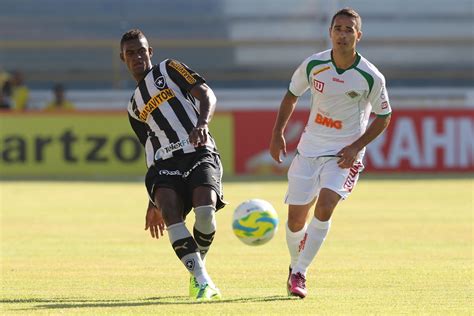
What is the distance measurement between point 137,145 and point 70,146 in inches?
54.7

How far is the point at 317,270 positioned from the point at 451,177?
13.8 metres

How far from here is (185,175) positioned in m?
8.34

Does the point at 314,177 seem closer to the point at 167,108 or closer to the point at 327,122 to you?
the point at 327,122

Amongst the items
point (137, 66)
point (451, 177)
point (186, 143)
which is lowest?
point (451, 177)

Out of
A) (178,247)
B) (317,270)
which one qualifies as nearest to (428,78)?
(317,270)

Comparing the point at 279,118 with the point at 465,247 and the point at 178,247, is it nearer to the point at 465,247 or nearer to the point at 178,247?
the point at 178,247

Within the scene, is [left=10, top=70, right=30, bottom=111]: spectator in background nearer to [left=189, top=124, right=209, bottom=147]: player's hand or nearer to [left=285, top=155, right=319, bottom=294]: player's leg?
[left=285, top=155, right=319, bottom=294]: player's leg

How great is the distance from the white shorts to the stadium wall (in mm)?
15085

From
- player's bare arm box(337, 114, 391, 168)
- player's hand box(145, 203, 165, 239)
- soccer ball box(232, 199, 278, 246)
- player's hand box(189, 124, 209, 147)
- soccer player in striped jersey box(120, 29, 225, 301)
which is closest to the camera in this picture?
player's hand box(189, 124, 209, 147)

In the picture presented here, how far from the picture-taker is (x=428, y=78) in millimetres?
31328

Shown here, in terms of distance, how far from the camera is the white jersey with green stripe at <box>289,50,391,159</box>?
838cm

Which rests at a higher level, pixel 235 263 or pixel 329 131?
pixel 329 131

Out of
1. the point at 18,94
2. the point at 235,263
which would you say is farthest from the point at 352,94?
the point at 18,94

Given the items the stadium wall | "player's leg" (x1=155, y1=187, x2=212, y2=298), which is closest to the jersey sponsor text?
"player's leg" (x1=155, y1=187, x2=212, y2=298)
